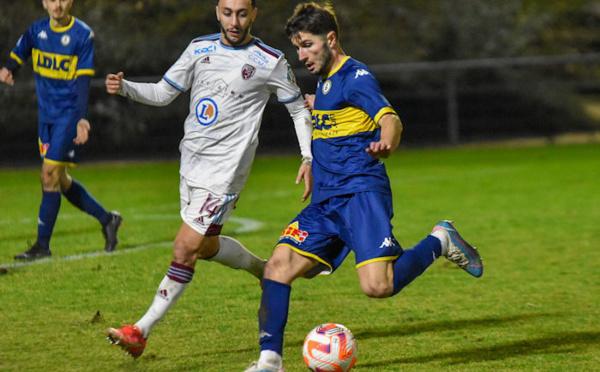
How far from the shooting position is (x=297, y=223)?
475 centimetres

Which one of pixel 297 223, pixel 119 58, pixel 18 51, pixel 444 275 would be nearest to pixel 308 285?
pixel 444 275

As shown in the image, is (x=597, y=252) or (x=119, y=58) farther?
(x=119, y=58)

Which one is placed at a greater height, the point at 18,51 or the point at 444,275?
the point at 18,51

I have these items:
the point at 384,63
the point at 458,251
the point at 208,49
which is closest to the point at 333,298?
the point at 458,251

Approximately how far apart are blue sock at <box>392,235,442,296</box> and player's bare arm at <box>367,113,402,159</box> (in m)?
0.65

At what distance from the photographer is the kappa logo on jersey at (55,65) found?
7934mm

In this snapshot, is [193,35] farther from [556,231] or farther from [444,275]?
[444,275]

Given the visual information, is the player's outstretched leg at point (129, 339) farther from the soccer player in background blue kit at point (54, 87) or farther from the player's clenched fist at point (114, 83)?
the soccer player in background blue kit at point (54, 87)

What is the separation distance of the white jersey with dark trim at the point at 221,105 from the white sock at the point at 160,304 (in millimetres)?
570

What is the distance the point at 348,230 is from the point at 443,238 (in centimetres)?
81

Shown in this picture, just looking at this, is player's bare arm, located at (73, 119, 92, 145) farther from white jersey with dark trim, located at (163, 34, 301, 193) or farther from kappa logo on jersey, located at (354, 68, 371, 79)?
kappa logo on jersey, located at (354, 68, 371, 79)

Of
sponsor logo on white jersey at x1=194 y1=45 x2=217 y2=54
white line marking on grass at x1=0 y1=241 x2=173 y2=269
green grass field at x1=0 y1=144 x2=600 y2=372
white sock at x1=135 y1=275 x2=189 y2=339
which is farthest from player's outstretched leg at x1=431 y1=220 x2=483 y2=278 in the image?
white line marking on grass at x1=0 y1=241 x2=173 y2=269

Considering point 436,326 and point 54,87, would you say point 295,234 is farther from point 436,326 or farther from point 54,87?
point 54,87

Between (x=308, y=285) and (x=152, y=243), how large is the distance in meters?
2.42
